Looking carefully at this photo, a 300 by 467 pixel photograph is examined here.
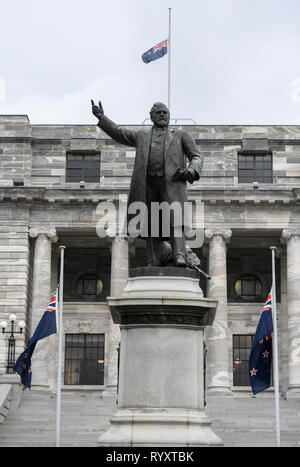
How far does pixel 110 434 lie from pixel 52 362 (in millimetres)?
31714

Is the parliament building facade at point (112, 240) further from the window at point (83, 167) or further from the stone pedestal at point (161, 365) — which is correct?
the stone pedestal at point (161, 365)

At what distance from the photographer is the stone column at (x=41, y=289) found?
4112cm

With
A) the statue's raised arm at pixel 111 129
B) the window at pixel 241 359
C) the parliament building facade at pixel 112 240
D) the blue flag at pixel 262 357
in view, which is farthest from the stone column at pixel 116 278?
the statue's raised arm at pixel 111 129

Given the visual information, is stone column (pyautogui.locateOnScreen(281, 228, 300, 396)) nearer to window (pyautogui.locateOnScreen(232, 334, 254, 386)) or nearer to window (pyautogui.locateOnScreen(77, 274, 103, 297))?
window (pyautogui.locateOnScreen(232, 334, 254, 386))

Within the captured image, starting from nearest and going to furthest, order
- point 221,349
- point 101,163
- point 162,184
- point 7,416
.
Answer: point 162,184
point 7,416
point 221,349
point 101,163

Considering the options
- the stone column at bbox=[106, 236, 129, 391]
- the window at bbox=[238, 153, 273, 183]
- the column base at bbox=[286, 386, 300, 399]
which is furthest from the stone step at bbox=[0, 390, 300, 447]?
the window at bbox=[238, 153, 273, 183]

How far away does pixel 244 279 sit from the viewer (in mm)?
48156

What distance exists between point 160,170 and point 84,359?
3295cm

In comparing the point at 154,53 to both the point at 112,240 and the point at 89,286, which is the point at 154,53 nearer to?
the point at 112,240

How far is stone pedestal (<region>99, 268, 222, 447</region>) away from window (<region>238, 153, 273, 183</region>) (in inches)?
1285

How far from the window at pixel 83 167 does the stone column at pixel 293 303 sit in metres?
10.3

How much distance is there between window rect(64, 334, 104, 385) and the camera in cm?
4566

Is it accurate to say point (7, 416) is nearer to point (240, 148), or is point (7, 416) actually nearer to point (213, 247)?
point (213, 247)

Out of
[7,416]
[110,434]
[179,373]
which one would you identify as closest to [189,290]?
[179,373]
